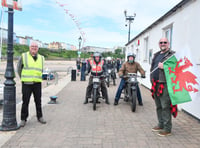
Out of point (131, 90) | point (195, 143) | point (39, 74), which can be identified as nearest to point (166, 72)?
point (195, 143)

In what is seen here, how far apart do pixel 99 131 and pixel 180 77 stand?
2066 mm

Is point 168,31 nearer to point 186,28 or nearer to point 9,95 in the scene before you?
point 186,28

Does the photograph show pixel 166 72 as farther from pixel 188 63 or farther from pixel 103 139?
pixel 103 139

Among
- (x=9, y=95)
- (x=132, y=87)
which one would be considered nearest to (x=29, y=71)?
(x=9, y=95)

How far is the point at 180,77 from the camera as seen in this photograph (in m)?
4.20

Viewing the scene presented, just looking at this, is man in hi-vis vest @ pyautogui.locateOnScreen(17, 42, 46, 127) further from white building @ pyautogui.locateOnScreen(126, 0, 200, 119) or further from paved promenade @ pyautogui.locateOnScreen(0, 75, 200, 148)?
white building @ pyautogui.locateOnScreen(126, 0, 200, 119)

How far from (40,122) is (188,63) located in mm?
3646

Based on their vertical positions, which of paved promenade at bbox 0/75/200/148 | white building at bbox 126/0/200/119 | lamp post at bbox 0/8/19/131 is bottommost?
paved promenade at bbox 0/75/200/148

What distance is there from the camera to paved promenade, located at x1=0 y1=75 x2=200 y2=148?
382 centimetres

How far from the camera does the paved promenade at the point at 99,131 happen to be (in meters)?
3.82

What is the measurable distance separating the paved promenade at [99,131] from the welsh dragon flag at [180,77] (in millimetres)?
920

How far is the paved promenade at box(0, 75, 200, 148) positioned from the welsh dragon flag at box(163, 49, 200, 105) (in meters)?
0.92

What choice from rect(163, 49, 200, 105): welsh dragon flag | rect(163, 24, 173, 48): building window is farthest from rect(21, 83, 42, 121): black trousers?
rect(163, 24, 173, 48): building window

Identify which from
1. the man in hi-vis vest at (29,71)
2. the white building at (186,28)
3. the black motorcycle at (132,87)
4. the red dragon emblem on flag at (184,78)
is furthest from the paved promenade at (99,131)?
the red dragon emblem on flag at (184,78)
